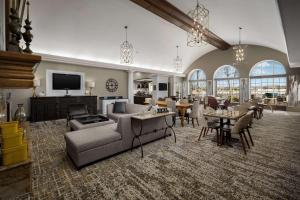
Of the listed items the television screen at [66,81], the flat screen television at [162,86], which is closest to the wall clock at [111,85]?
the television screen at [66,81]

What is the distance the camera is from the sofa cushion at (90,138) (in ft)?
7.95

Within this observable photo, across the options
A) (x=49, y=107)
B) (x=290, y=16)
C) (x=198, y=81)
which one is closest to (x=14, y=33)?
(x=290, y=16)

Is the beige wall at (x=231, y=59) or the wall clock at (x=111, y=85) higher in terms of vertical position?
the beige wall at (x=231, y=59)

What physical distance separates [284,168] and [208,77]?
30.6 feet

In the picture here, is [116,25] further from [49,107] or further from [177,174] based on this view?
[177,174]

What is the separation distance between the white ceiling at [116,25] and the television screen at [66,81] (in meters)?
0.94

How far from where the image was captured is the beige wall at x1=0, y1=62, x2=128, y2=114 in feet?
19.2

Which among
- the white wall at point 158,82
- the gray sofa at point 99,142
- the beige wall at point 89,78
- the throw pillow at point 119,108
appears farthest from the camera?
the white wall at point 158,82

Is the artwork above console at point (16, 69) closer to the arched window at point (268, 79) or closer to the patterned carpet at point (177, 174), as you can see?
the patterned carpet at point (177, 174)

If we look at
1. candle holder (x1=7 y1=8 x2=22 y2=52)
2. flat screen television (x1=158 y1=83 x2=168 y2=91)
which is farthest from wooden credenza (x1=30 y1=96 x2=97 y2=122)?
flat screen television (x1=158 y1=83 x2=168 y2=91)

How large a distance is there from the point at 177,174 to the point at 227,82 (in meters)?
9.92

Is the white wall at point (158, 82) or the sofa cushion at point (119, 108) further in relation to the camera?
the white wall at point (158, 82)

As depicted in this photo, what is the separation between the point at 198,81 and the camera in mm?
11914

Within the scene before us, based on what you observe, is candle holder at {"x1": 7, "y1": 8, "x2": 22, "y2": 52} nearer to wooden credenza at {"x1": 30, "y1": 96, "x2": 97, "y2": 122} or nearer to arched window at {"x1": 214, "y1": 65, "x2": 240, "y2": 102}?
wooden credenza at {"x1": 30, "y1": 96, "x2": 97, "y2": 122}
